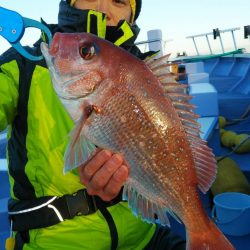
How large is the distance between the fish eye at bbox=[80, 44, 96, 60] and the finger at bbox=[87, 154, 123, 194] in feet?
1.54

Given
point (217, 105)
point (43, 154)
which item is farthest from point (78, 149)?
point (217, 105)

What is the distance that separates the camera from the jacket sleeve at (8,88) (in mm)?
1803

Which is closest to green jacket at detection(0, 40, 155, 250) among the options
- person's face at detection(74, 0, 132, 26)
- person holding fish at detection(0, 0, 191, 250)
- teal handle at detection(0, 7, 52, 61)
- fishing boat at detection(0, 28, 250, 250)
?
person holding fish at detection(0, 0, 191, 250)

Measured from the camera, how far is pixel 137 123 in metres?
1.47

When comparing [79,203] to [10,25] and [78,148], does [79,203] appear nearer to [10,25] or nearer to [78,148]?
[78,148]

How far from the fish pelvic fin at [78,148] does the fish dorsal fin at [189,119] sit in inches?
18.0

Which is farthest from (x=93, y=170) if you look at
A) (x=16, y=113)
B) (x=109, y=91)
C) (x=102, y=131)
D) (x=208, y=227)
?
(x=16, y=113)

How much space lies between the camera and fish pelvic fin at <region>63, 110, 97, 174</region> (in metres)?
1.41

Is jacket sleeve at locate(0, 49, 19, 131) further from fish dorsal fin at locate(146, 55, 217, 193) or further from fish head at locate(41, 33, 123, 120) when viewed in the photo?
fish dorsal fin at locate(146, 55, 217, 193)

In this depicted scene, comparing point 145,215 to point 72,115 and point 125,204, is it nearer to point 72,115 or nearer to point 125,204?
Result: point 125,204

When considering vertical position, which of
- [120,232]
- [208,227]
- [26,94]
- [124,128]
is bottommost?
[120,232]

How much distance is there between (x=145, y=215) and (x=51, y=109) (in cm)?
85

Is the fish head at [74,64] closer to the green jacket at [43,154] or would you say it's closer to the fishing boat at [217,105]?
the green jacket at [43,154]

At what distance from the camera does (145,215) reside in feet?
5.29
